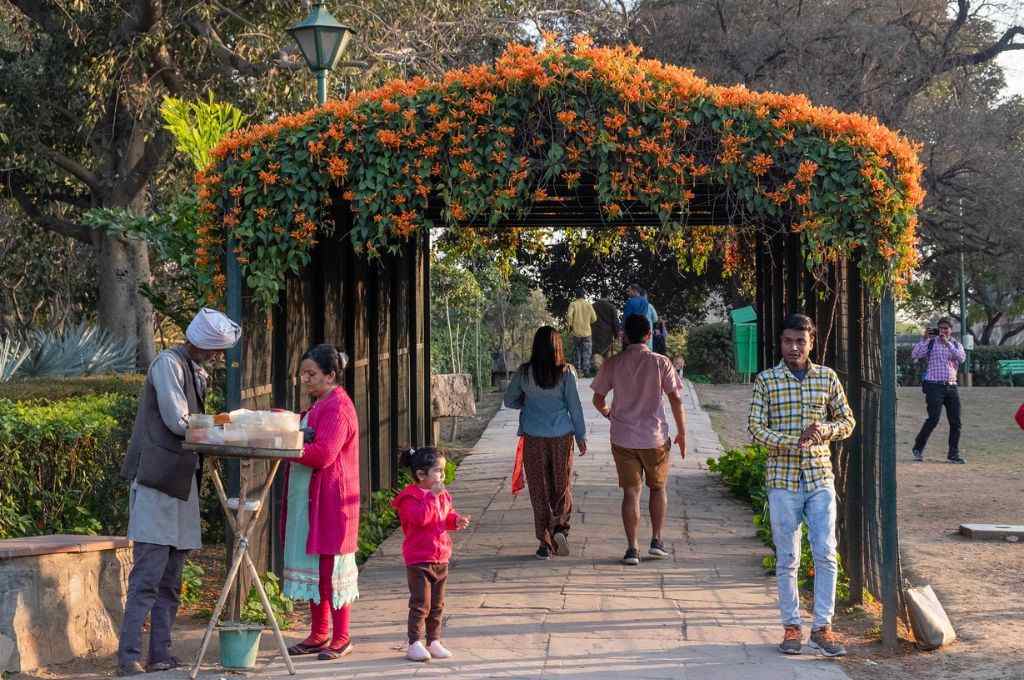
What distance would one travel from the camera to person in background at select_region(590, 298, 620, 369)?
A: 69.3ft

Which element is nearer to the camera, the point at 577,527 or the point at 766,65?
the point at 577,527

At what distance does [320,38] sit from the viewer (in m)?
9.36

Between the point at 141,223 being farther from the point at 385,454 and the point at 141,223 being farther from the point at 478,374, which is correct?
the point at 478,374

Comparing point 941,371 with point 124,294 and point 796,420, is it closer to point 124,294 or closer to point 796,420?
point 796,420

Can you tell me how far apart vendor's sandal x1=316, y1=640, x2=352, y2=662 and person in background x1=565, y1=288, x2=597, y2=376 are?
16.5 m

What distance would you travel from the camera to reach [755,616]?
7.54 m

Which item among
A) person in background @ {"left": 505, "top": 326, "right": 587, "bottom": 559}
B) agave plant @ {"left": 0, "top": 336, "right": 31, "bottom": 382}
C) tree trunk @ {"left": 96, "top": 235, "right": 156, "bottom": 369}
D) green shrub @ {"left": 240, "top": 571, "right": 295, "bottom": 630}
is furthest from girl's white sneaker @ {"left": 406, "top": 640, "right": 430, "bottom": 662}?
tree trunk @ {"left": 96, "top": 235, "right": 156, "bottom": 369}

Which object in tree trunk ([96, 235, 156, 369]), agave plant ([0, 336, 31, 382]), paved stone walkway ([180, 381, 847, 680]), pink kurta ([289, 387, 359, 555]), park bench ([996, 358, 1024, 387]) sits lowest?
paved stone walkway ([180, 381, 847, 680])

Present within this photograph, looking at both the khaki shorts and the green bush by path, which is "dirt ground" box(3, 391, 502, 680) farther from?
the green bush by path

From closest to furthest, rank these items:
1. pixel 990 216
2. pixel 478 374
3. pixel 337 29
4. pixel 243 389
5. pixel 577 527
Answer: pixel 243 389 < pixel 337 29 < pixel 577 527 < pixel 478 374 < pixel 990 216

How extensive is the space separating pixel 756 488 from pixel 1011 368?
2713 cm

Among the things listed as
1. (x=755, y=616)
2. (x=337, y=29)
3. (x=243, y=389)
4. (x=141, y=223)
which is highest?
(x=337, y=29)

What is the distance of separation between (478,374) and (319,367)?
62.9ft

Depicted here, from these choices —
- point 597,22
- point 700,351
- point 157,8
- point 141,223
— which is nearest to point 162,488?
point 141,223
